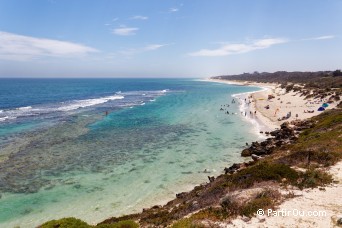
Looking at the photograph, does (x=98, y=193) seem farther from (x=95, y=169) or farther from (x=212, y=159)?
(x=212, y=159)

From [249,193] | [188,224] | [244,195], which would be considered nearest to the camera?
[188,224]

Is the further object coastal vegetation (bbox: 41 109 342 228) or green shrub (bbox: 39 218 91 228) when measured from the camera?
coastal vegetation (bbox: 41 109 342 228)

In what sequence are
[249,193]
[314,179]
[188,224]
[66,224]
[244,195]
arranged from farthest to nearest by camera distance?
[314,179] → [249,193] → [244,195] → [66,224] → [188,224]

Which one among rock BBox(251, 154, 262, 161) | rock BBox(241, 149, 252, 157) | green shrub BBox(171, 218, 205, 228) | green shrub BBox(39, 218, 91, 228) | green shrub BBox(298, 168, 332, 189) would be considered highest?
green shrub BBox(298, 168, 332, 189)

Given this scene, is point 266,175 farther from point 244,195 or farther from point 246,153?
point 246,153

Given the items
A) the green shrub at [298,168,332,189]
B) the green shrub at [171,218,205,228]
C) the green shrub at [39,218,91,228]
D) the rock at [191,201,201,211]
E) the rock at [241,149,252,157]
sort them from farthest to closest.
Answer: the rock at [241,149,252,157], the green shrub at [298,168,332,189], the rock at [191,201,201,211], the green shrub at [39,218,91,228], the green shrub at [171,218,205,228]

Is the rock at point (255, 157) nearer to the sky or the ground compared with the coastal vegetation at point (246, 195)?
nearer to the ground

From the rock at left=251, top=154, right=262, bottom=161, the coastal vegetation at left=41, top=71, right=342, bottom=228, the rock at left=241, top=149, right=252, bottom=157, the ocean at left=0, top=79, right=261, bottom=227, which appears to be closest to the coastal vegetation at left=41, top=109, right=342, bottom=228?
the coastal vegetation at left=41, top=71, right=342, bottom=228

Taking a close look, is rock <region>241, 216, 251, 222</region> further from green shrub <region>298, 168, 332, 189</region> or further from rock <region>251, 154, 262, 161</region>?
rock <region>251, 154, 262, 161</region>

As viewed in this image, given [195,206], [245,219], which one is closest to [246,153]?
[195,206]

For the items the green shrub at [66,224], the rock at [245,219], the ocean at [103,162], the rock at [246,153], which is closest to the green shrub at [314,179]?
the rock at [245,219]

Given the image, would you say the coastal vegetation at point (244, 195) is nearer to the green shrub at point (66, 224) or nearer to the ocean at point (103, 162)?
the green shrub at point (66, 224)

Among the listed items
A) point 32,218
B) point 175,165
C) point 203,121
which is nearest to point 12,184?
point 32,218

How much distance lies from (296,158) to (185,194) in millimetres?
7943
